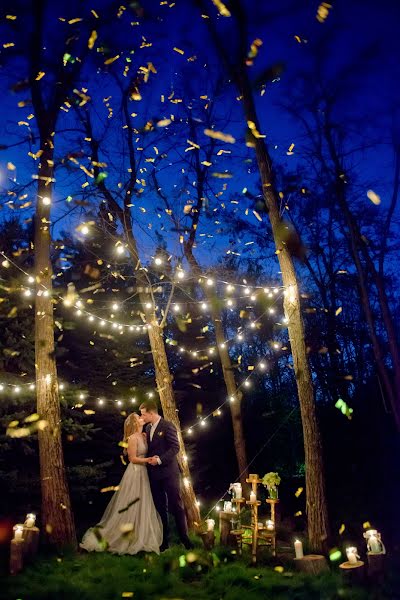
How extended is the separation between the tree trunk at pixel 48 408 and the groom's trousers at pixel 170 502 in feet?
4.12

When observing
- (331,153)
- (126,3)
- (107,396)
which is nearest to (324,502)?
(107,396)

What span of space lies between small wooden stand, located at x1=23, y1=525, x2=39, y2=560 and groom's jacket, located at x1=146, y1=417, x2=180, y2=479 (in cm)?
155

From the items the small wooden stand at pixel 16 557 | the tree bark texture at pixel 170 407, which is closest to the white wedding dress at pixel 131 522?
the small wooden stand at pixel 16 557

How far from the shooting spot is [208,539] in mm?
6020

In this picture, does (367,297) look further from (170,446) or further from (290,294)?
(170,446)

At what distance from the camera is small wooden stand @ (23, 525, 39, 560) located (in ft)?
17.5

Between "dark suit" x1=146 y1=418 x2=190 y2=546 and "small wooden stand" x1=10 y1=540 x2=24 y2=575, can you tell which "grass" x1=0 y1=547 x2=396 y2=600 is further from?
"dark suit" x1=146 y1=418 x2=190 y2=546

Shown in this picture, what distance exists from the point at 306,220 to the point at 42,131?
11372mm

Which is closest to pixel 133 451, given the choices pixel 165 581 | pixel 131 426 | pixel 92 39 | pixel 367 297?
pixel 131 426

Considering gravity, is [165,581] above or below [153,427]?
below

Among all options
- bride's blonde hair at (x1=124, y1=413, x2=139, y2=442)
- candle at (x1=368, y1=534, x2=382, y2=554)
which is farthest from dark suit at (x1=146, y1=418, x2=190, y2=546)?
candle at (x1=368, y1=534, x2=382, y2=554)

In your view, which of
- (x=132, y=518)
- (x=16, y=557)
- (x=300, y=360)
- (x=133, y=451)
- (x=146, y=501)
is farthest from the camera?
(x=300, y=360)

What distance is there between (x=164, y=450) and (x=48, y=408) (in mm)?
1829

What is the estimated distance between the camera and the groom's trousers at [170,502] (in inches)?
227
